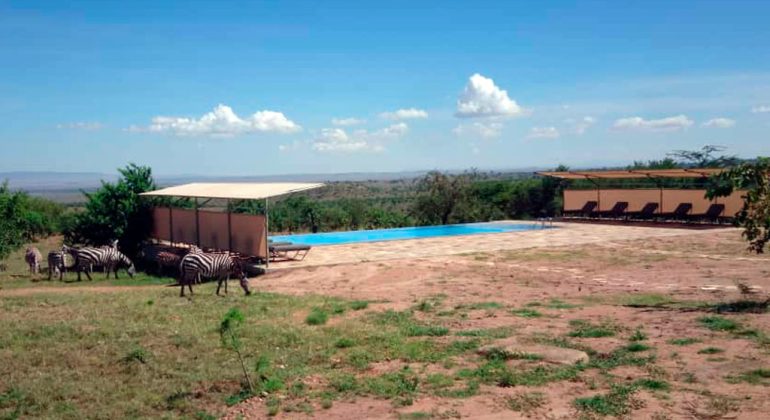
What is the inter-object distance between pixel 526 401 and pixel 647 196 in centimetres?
2630

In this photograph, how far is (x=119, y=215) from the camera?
2342cm

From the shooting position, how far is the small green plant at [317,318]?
34.0 ft

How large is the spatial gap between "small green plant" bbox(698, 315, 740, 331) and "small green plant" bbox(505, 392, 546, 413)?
12.0 ft

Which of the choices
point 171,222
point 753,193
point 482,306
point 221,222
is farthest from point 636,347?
point 171,222

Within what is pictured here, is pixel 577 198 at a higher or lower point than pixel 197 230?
higher

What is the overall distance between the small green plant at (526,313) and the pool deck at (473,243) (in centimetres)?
805

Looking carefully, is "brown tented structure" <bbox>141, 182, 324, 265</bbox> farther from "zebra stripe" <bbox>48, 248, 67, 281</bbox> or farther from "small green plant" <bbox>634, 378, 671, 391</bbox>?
"small green plant" <bbox>634, 378, 671, 391</bbox>

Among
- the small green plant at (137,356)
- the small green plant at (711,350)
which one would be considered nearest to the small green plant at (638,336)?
the small green plant at (711,350)

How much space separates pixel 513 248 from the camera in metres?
21.3

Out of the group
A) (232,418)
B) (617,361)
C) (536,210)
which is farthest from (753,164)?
(536,210)

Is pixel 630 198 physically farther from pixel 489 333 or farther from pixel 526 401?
pixel 526 401

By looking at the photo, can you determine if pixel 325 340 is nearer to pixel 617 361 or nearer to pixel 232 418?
pixel 232 418

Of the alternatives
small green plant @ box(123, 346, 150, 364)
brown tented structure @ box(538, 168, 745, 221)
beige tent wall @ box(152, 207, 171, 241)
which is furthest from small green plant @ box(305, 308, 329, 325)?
brown tented structure @ box(538, 168, 745, 221)

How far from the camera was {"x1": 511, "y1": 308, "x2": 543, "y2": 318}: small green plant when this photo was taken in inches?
Answer: 413
